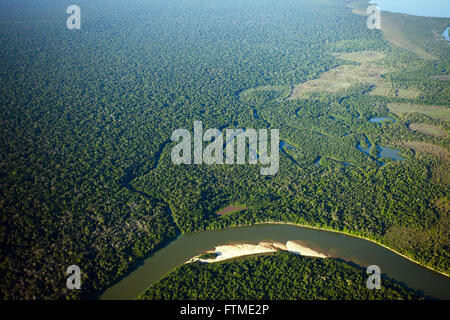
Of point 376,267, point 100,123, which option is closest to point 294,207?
point 376,267

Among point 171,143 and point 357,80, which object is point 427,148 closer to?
point 357,80

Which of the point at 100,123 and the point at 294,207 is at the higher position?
the point at 100,123

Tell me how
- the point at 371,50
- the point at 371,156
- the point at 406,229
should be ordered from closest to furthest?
the point at 406,229 < the point at 371,156 < the point at 371,50

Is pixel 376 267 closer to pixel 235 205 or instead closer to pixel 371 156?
pixel 235 205

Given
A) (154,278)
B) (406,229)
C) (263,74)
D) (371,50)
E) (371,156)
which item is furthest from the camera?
(371,50)

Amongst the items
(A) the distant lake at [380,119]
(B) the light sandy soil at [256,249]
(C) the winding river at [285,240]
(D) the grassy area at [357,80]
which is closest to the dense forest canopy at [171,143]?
(D) the grassy area at [357,80]

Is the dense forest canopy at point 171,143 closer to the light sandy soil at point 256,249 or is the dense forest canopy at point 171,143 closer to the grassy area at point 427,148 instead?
the grassy area at point 427,148

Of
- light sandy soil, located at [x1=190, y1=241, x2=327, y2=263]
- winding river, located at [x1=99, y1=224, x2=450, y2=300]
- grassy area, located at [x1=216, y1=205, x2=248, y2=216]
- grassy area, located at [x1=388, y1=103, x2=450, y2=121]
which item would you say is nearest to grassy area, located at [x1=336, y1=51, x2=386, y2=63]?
grassy area, located at [x1=388, y1=103, x2=450, y2=121]
